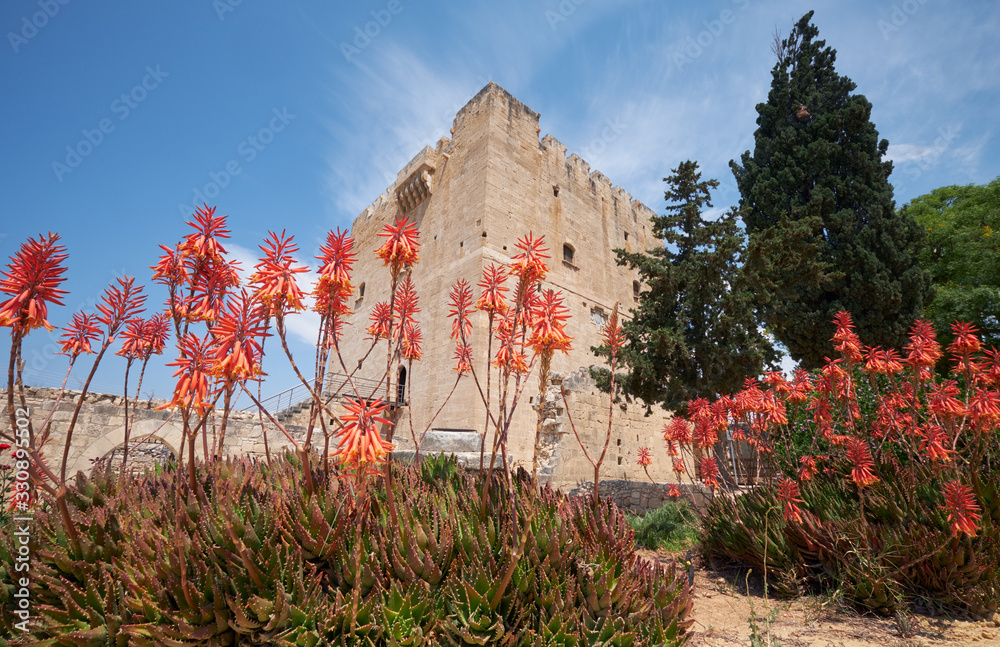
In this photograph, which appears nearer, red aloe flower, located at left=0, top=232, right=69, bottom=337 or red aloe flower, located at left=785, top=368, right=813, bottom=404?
red aloe flower, located at left=0, top=232, right=69, bottom=337

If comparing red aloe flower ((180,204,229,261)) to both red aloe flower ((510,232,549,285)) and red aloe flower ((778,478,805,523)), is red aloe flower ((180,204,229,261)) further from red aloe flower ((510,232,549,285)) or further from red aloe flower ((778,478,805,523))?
red aloe flower ((778,478,805,523))

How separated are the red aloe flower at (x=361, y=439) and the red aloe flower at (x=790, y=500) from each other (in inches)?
139

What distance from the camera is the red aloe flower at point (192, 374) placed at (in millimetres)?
2086

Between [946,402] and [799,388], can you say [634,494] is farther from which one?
[946,402]

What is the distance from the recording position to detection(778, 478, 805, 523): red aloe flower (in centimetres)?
380

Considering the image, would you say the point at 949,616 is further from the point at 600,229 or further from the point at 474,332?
the point at 600,229

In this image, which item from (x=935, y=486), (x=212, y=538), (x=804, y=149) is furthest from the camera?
(x=804, y=149)

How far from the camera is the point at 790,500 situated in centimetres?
388

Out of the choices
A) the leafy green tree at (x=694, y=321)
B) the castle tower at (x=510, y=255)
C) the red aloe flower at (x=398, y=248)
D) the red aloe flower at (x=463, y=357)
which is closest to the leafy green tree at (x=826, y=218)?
the leafy green tree at (x=694, y=321)

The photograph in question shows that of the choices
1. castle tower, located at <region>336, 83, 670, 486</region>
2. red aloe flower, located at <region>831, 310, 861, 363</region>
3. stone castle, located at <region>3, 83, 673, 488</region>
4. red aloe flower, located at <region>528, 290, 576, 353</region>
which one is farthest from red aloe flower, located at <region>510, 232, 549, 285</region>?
castle tower, located at <region>336, 83, 670, 486</region>

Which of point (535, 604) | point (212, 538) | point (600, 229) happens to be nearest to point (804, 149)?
point (600, 229)

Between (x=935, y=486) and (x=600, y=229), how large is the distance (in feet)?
53.7

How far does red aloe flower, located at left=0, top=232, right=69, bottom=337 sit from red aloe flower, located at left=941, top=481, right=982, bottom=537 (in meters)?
5.58

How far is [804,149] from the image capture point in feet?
39.9
